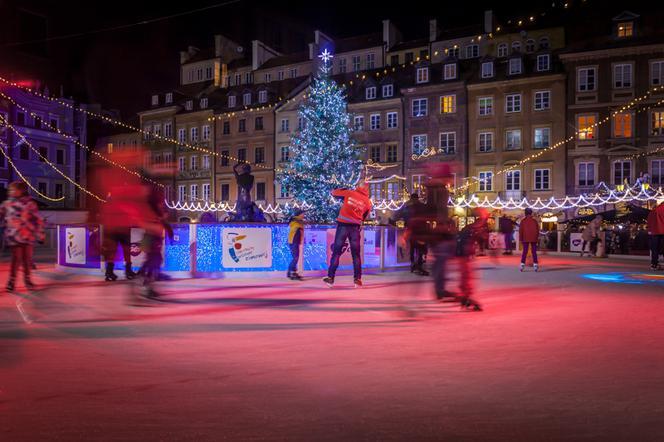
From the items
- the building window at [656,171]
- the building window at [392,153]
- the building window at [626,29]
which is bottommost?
the building window at [656,171]

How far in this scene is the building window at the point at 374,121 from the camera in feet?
166

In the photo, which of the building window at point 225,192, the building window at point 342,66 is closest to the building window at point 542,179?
the building window at point 342,66

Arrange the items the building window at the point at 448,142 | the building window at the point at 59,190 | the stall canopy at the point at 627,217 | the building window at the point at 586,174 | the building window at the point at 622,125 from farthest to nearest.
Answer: the building window at the point at 59,190
the building window at the point at 448,142
the building window at the point at 586,174
the building window at the point at 622,125
the stall canopy at the point at 627,217

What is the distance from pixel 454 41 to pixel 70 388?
50367 millimetres

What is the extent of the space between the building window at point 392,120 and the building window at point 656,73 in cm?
1833

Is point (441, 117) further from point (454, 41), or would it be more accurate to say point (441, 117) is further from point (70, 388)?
point (70, 388)

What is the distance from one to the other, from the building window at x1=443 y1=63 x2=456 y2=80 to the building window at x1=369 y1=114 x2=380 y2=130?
6437mm

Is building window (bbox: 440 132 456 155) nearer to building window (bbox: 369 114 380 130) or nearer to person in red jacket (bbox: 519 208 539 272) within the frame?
building window (bbox: 369 114 380 130)

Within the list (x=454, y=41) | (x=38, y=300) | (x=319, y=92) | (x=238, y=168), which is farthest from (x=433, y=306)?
(x=454, y=41)

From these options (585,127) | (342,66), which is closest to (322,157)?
(585,127)

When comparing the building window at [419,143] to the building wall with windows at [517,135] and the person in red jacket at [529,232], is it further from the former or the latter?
the person in red jacket at [529,232]

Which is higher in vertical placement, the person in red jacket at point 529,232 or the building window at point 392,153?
the building window at point 392,153

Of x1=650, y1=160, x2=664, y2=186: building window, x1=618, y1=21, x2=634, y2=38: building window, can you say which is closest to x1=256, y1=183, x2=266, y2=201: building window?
x1=618, y1=21, x2=634, y2=38: building window

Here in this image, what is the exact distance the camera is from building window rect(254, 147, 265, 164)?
56.0m
